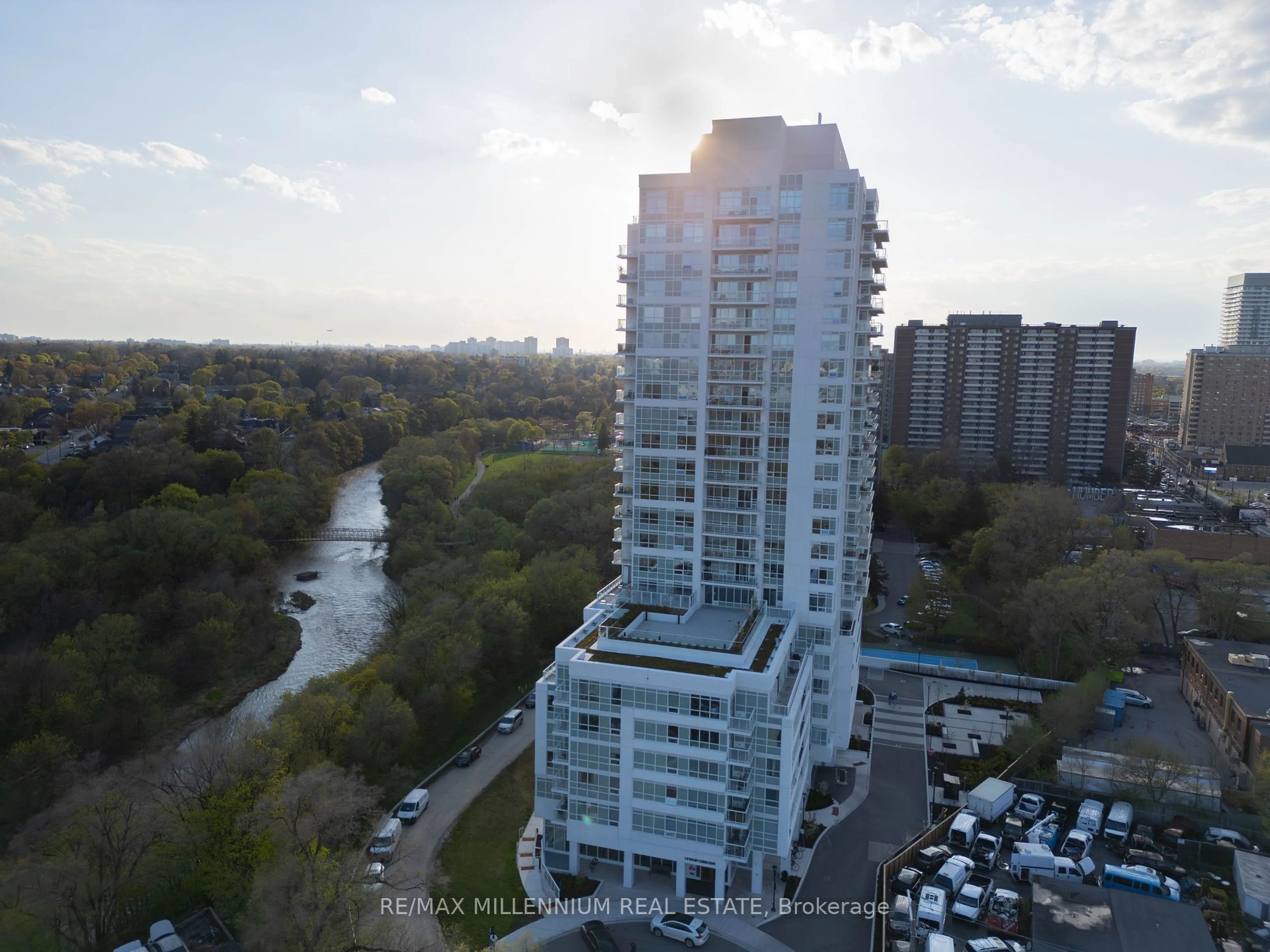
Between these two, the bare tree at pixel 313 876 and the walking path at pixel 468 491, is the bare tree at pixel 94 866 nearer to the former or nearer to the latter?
the bare tree at pixel 313 876

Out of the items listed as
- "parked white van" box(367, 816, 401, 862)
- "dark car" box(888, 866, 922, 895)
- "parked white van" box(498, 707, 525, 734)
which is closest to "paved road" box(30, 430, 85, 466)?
"parked white van" box(498, 707, 525, 734)

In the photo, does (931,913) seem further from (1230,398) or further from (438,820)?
(1230,398)

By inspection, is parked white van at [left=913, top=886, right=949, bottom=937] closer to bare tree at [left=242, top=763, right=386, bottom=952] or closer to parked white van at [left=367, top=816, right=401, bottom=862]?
bare tree at [left=242, top=763, right=386, bottom=952]

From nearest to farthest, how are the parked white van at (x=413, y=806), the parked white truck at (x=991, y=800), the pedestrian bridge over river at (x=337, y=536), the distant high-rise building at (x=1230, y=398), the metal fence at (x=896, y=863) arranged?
the metal fence at (x=896, y=863)
the parked white truck at (x=991, y=800)
the parked white van at (x=413, y=806)
the pedestrian bridge over river at (x=337, y=536)
the distant high-rise building at (x=1230, y=398)

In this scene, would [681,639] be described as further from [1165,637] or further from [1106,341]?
[1106,341]

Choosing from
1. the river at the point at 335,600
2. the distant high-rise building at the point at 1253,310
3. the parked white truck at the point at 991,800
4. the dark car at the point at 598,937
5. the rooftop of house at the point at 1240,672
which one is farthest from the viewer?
the distant high-rise building at the point at 1253,310

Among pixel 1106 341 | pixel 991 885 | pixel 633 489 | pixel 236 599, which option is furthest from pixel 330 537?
pixel 1106 341

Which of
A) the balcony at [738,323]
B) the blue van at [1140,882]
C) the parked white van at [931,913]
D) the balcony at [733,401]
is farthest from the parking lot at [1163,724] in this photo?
the balcony at [738,323]
